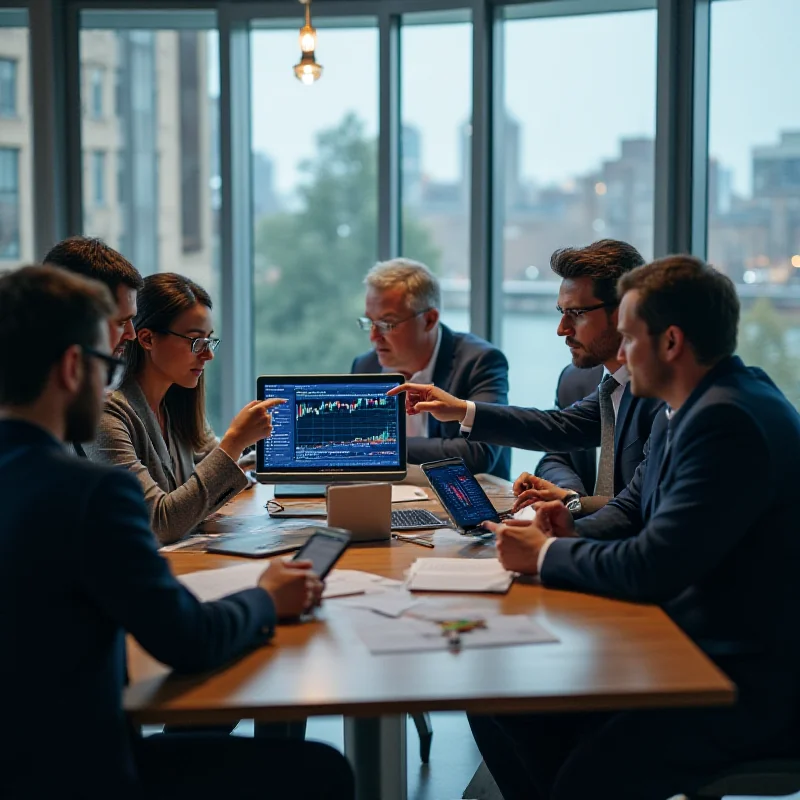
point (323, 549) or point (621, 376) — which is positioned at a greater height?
point (621, 376)

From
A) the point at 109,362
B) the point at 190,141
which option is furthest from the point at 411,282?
the point at 109,362

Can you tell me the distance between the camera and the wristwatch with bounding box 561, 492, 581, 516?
271cm

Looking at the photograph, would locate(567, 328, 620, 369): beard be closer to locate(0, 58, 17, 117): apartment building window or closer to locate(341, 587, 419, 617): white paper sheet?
locate(341, 587, 419, 617): white paper sheet

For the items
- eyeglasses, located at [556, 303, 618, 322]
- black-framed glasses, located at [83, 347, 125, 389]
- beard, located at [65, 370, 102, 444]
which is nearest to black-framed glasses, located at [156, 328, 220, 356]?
eyeglasses, located at [556, 303, 618, 322]

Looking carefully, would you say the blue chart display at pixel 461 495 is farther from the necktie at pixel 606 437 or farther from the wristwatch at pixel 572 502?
the necktie at pixel 606 437

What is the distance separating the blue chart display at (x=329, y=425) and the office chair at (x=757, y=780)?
57.9 inches

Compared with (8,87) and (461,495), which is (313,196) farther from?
(461,495)

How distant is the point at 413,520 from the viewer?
2.79 metres

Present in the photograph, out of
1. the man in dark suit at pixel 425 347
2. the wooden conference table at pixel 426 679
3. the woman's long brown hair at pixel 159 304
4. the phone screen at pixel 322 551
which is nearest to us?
the wooden conference table at pixel 426 679

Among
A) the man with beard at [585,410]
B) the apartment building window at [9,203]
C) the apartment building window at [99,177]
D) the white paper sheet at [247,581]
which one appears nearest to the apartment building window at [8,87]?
the apartment building window at [9,203]

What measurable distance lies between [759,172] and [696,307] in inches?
102

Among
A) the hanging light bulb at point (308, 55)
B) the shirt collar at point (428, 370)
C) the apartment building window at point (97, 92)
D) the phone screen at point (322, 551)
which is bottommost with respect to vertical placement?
the phone screen at point (322, 551)

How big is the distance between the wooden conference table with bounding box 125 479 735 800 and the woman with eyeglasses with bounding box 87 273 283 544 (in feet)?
2.28

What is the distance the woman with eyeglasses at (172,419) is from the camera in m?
2.61
